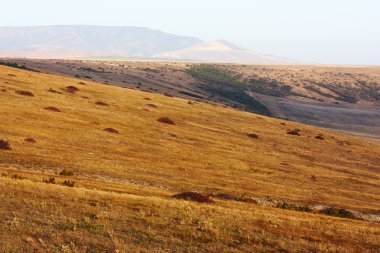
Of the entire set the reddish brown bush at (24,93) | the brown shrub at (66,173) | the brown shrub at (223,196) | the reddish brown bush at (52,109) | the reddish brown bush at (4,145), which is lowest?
the brown shrub at (223,196)

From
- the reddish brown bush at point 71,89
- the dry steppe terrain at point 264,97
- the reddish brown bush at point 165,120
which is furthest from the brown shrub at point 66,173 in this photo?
the dry steppe terrain at point 264,97

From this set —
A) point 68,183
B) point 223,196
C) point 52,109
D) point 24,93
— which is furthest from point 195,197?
point 24,93

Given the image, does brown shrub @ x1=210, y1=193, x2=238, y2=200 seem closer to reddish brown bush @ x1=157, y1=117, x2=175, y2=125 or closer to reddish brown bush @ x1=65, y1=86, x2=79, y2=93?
reddish brown bush @ x1=157, y1=117, x2=175, y2=125

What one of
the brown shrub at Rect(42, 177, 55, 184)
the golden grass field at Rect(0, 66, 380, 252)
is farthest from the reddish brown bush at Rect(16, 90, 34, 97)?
the brown shrub at Rect(42, 177, 55, 184)

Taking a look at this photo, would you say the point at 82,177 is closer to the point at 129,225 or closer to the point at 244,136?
the point at 129,225

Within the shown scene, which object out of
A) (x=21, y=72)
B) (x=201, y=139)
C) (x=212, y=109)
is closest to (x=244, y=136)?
(x=201, y=139)

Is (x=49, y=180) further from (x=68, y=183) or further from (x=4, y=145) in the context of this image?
(x=4, y=145)

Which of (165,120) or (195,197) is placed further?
(165,120)

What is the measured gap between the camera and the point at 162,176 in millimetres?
39844

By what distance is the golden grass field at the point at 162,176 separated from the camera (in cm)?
2158

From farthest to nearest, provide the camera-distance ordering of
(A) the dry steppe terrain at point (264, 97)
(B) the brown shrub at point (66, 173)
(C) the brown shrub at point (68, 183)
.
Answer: (A) the dry steppe terrain at point (264, 97), (B) the brown shrub at point (66, 173), (C) the brown shrub at point (68, 183)

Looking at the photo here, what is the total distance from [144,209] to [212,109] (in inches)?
2466

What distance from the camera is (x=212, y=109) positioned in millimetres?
86875

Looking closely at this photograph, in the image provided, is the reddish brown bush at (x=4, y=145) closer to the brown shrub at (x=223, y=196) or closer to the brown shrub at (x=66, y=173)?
the brown shrub at (x=66, y=173)
